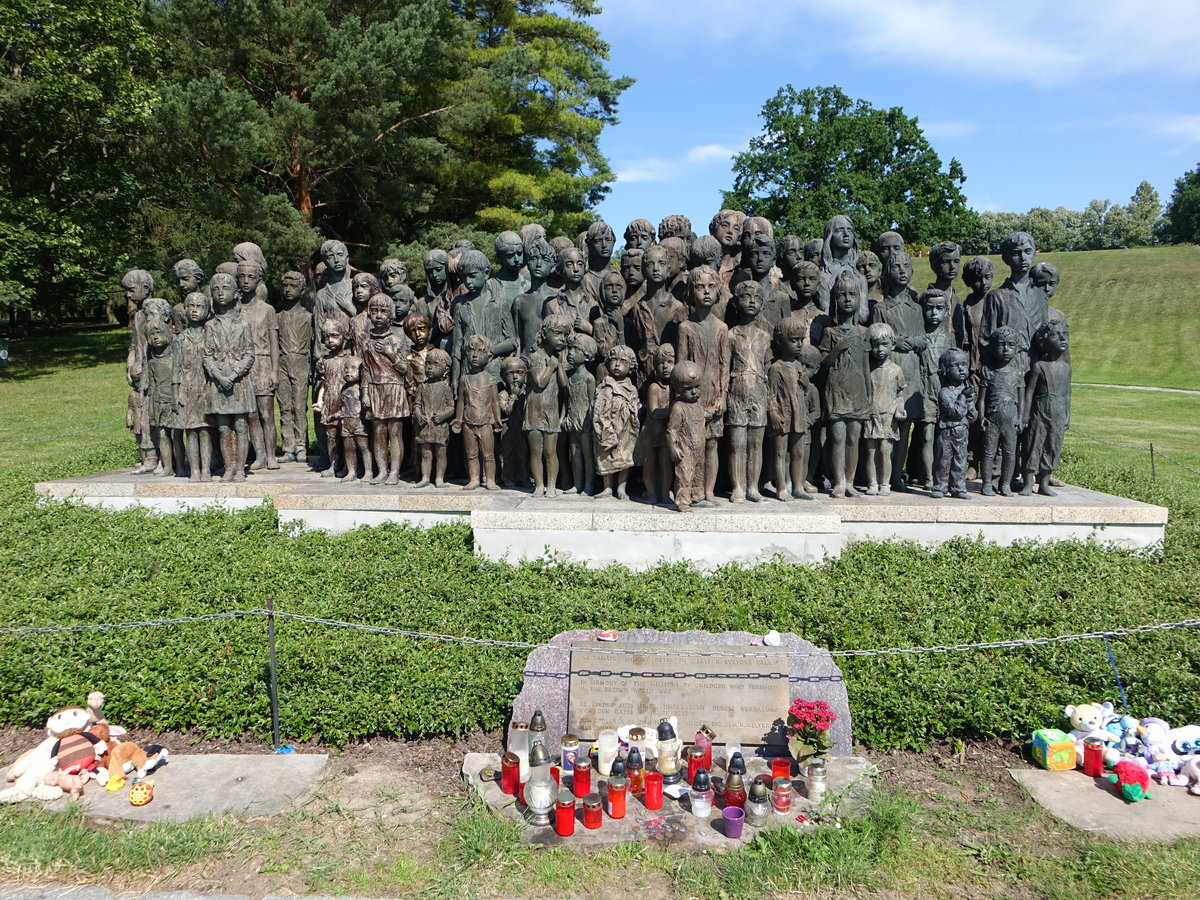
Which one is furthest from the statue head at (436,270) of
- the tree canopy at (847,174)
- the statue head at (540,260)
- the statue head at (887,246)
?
the tree canopy at (847,174)

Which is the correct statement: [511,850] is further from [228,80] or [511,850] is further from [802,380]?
[228,80]

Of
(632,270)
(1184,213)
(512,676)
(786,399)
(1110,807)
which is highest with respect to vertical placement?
(1184,213)

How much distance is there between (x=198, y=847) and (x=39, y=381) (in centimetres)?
2361

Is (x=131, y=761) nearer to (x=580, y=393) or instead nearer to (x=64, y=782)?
(x=64, y=782)

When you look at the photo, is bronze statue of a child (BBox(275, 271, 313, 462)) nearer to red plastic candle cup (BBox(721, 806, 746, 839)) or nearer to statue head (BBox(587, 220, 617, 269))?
statue head (BBox(587, 220, 617, 269))

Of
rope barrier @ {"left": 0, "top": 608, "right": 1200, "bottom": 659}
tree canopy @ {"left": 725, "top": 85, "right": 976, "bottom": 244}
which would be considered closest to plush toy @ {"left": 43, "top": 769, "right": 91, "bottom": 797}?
rope barrier @ {"left": 0, "top": 608, "right": 1200, "bottom": 659}

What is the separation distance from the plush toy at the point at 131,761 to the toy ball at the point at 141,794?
23 cm

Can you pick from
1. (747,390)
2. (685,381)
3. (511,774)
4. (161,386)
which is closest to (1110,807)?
(511,774)

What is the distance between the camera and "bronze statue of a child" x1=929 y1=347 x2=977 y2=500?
7.70 metres

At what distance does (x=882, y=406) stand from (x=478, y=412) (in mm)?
3975

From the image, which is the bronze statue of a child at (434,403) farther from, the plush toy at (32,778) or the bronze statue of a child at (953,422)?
the bronze statue of a child at (953,422)

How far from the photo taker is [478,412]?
791cm

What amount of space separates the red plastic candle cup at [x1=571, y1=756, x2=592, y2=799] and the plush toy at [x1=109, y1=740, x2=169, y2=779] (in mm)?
2456

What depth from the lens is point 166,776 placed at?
457 cm
